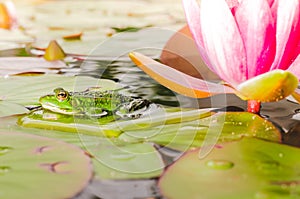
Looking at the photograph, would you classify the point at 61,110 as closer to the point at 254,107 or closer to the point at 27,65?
the point at 254,107

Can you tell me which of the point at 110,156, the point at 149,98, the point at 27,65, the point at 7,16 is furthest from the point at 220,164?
the point at 7,16

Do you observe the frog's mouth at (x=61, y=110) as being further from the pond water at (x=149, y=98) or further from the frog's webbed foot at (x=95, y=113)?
the pond water at (x=149, y=98)

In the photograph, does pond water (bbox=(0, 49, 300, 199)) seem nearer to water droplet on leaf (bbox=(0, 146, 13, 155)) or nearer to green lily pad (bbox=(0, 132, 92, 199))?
green lily pad (bbox=(0, 132, 92, 199))

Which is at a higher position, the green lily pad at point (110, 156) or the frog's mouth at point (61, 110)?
the frog's mouth at point (61, 110)

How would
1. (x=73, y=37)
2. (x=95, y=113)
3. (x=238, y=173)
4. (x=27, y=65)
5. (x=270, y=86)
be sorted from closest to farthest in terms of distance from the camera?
1. (x=238, y=173)
2. (x=270, y=86)
3. (x=95, y=113)
4. (x=27, y=65)
5. (x=73, y=37)

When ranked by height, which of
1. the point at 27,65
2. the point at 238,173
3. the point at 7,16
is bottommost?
the point at 238,173

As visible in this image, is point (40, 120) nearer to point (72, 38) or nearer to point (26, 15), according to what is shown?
point (72, 38)

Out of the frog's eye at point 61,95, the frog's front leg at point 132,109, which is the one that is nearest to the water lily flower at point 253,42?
the frog's front leg at point 132,109
